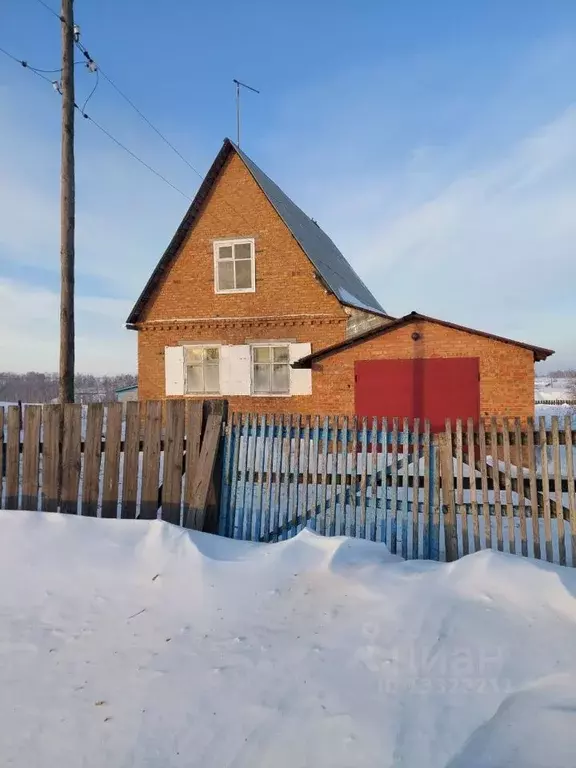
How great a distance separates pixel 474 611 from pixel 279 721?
158 cm

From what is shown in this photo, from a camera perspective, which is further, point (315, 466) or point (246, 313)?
point (246, 313)

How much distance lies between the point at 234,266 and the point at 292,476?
10692 mm

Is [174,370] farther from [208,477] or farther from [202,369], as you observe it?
[208,477]

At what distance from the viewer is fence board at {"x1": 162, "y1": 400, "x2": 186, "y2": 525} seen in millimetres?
5039

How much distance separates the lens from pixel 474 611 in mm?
3215

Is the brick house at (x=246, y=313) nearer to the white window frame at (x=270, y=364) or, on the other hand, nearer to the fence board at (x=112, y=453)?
the white window frame at (x=270, y=364)

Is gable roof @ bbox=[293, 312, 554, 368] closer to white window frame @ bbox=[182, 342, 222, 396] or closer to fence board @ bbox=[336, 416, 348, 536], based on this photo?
white window frame @ bbox=[182, 342, 222, 396]

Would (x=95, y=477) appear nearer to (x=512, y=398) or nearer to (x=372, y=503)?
(x=372, y=503)

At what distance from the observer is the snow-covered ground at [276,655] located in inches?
87.8

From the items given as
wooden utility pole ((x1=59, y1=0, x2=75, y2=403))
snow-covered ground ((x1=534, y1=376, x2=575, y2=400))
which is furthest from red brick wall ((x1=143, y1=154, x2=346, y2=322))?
snow-covered ground ((x1=534, y1=376, x2=575, y2=400))

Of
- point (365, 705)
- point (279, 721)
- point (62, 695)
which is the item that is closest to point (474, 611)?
point (365, 705)

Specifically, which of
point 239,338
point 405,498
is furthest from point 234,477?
point 239,338

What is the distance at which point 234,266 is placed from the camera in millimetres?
14484

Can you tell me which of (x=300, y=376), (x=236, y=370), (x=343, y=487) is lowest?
(x=343, y=487)
